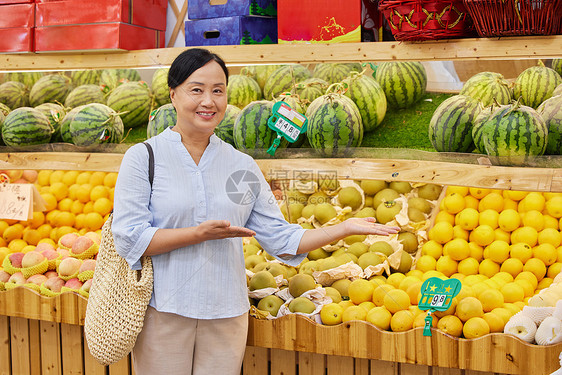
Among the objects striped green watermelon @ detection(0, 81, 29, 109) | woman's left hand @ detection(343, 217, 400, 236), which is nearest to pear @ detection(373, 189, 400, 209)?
woman's left hand @ detection(343, 217, 400, 236)

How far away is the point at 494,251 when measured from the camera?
261cm

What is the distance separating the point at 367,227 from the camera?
76.2 inches

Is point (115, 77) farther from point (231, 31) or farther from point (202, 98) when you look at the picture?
point (202, 98)

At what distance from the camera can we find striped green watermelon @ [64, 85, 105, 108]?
3.64 m

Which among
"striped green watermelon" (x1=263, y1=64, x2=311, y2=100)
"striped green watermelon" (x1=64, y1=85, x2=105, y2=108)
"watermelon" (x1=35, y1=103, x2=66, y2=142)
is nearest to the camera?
"striped green watermelon" (x1=263, y1=64, x2=311, y2=100)

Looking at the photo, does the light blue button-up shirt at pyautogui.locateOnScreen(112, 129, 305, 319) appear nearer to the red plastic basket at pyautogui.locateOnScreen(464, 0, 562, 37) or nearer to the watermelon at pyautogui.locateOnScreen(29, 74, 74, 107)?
the red plastic basket at pyautogui.locateOnScreen(464, 0, 562, 37)

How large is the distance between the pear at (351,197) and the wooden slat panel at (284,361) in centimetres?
85

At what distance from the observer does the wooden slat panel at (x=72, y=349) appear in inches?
112

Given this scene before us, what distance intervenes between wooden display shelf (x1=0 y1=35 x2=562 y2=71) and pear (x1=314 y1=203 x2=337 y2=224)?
0.74 m

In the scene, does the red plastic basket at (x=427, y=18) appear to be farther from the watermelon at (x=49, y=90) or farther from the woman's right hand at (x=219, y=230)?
the watermelon at (x=49, y=90)

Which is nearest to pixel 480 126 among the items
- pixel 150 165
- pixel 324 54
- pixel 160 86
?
pixel 324 54

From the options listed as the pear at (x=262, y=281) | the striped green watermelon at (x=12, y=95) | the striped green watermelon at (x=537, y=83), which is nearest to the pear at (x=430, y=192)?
the striped green watermelon at (x=537, y=83)

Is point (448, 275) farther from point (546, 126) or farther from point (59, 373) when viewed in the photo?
point (59, 373)

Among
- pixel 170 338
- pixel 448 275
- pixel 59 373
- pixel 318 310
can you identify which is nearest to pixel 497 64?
pixel 448 275
